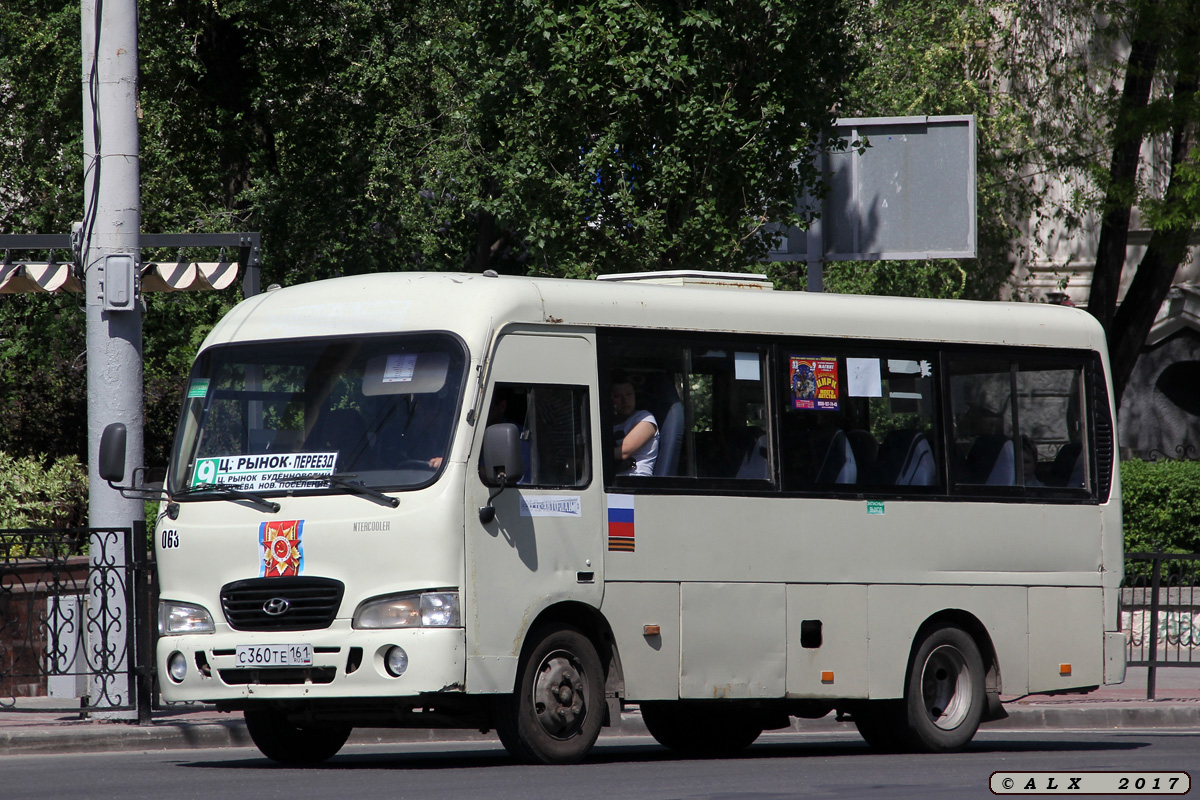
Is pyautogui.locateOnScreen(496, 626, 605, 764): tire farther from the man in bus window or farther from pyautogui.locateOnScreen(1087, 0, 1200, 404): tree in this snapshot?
pyautogui.locateOnScreen(1087, 0, 1200, 404): tree

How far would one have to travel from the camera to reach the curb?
459 inches

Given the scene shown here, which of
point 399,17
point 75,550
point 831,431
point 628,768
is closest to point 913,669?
point 831,431

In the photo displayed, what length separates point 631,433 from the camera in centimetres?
1037

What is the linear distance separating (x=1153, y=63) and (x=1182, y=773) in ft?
48.5

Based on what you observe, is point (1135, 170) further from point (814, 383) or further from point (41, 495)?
point (41, 495)

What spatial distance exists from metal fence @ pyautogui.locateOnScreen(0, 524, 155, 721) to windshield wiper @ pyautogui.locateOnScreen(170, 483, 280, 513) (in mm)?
2621

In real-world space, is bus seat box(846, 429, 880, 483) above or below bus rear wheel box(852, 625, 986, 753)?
above

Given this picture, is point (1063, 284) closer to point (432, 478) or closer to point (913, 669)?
point (913, 669)

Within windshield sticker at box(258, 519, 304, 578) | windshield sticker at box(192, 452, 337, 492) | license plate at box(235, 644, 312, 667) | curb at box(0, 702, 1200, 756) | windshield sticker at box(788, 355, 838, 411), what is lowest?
curb at box(0, 702, 1200, 756)

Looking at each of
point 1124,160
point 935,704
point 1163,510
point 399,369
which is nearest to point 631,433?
point 399,369

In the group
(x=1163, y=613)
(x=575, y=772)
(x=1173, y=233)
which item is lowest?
(x=1163, y=613)

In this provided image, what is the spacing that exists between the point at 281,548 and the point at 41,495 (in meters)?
9.93

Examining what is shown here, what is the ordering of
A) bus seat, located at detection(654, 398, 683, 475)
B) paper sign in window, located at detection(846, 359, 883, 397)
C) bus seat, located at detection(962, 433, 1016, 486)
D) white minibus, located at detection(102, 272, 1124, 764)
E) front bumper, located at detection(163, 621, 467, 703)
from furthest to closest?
bus seat, located at detection(962, 433, 1016, 486) < paper sign in window, located at detection(846, 359, 883, 397) < bus seat, located at detection(654, 398, 683, 475) < white minibus, located at detection(102, 272, 1124, 764) < front bumper, located at detection(163, 621, 467, 703)

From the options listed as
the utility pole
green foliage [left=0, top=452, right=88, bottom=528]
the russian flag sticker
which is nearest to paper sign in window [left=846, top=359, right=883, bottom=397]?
the russian flag sticker
